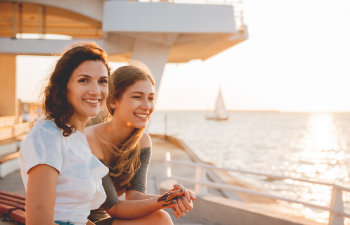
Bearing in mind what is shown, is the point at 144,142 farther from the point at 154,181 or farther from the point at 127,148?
the point at 154,181

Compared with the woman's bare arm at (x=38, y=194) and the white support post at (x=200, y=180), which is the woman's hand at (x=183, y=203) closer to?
the woman's bare arm at (x=38, y=194)

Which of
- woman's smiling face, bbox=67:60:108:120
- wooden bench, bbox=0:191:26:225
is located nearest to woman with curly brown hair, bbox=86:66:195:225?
woman's smiling face, bbox=67:60:108:120

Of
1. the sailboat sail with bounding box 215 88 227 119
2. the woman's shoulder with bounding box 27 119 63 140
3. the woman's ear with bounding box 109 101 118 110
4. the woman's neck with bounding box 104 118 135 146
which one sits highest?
the woman's ear with bounding box 109 101 118 110

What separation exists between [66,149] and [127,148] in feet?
3.38

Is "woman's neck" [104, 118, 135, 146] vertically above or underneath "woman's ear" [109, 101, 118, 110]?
underneath

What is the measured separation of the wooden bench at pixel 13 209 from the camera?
150 inches

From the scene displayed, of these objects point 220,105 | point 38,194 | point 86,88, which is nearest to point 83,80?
point 86,88

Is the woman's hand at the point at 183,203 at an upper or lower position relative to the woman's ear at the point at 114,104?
lower

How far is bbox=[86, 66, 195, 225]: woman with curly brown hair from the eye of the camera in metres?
2.45

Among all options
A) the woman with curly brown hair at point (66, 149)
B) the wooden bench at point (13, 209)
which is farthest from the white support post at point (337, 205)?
the wooden bench at point (13, 209)

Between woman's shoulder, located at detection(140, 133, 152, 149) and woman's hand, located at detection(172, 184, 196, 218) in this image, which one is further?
woman's shoulder, located at detection(140, 133, 152, 149)

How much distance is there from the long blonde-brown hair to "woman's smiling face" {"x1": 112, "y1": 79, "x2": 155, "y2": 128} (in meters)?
0.04

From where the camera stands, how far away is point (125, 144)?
2605 millimetres

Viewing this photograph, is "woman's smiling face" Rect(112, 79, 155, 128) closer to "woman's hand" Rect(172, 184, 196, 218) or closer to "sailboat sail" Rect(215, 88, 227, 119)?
"woman's hand" Rect(172, 184, 196, 218)
